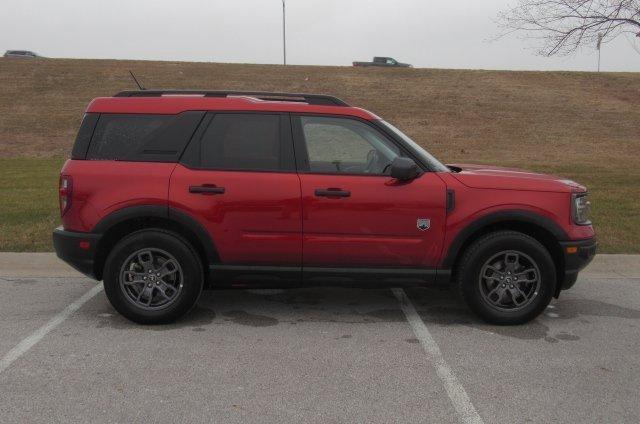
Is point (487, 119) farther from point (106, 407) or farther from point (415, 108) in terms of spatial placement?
point (106, 407)

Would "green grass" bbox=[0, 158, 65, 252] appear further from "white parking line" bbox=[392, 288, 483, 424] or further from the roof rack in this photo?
"white parking line" bbox=[392, 288, 483, 424]

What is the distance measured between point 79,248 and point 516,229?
3.52 m

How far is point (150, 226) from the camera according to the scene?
15.9ft

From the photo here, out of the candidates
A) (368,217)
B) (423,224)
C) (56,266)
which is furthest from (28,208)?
(423,224)

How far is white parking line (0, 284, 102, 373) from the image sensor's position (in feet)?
13.2

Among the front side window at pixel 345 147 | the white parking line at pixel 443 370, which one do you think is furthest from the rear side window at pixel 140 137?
the white parking line at pixel 443 370

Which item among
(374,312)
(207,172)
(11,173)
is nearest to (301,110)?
(207,172)

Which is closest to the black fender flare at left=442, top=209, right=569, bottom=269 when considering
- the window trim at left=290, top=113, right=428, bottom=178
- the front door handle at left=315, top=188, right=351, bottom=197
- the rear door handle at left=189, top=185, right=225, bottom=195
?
the window trim at left=290, top=113, right=428, bottom=178

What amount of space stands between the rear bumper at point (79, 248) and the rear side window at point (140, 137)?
0.64m

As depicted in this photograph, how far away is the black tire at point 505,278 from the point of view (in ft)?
15.4

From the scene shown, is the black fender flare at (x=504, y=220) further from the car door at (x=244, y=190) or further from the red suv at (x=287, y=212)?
the car door at (x=244, y=190)

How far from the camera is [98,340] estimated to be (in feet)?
14.5

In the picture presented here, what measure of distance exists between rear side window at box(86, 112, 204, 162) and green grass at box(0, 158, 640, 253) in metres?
2.82

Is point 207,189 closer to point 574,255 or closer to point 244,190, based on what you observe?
point 244,190
